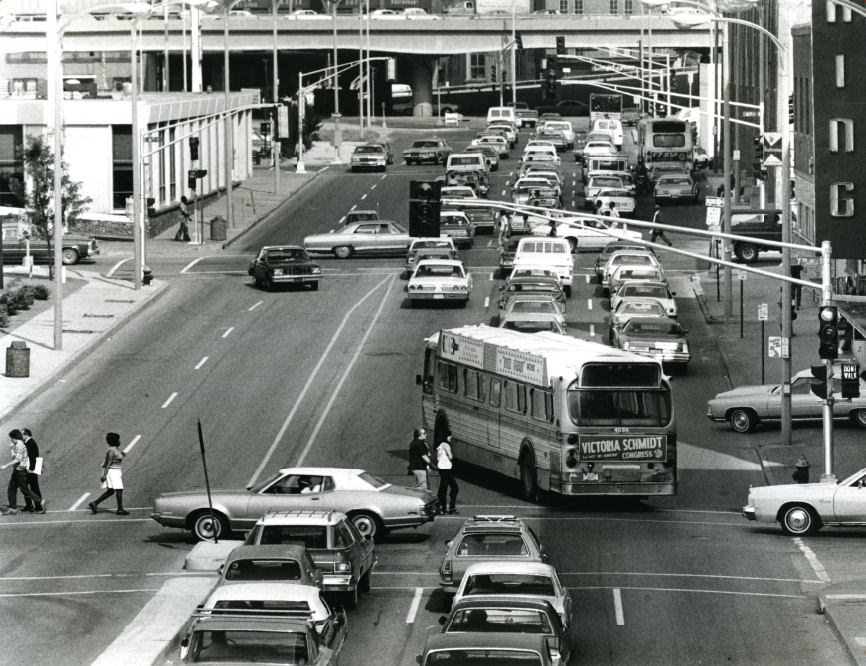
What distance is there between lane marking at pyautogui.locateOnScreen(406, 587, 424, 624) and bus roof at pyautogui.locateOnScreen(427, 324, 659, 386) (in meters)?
7.69

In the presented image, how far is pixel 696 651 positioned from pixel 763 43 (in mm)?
78959

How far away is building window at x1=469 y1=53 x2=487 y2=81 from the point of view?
198125 mm

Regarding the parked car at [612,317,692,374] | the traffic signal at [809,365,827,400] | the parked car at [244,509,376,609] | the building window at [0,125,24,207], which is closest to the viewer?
the parked car at [244,509,376,609]

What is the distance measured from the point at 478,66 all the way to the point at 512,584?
593 ft

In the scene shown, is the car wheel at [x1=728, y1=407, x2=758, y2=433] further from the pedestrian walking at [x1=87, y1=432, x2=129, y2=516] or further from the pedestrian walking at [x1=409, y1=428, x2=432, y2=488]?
the pedestrian walking at [x1=87, y1=432, x2=129, y2=516]

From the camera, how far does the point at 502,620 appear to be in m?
19.3

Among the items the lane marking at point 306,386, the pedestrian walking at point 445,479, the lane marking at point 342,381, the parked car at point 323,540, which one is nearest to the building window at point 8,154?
the lane marking at point 306,386

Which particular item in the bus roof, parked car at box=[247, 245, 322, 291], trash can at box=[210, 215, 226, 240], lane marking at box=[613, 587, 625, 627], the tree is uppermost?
the tree

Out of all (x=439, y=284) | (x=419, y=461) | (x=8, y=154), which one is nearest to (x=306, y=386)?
(x=439, y=284)

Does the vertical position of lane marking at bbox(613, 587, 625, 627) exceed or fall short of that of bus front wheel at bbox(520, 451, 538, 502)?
it falls short

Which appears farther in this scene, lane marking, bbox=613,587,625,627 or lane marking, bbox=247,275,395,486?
lane marking, bbox=247,275,395,486

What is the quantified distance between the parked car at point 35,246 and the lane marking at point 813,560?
41860 mm

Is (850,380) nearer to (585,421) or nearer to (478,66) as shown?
(585,421)

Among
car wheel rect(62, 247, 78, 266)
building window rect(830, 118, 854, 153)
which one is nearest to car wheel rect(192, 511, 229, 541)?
building window rect(830, 118, 854, 153)
